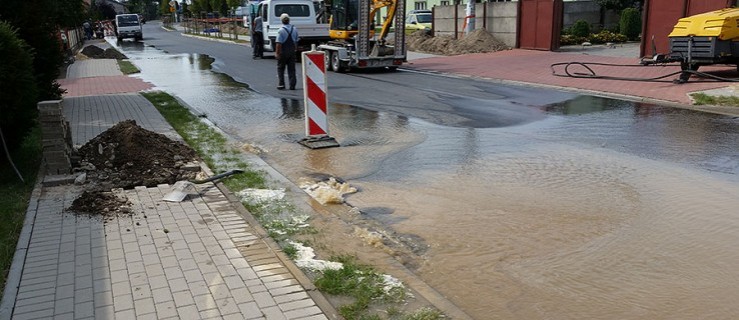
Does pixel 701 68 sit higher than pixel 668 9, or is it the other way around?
pixel 668 9

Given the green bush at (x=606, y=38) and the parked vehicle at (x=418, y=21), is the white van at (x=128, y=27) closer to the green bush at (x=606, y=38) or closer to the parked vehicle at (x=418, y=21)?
the parked vehicle at (x=418, y=21)

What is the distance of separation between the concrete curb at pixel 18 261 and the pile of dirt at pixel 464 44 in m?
23.8

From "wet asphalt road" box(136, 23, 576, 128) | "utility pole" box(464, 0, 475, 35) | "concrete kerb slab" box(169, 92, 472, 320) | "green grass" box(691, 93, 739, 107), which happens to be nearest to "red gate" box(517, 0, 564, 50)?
"utility pole" box(464, 0, 475, 35)

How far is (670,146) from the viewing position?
8867 mm

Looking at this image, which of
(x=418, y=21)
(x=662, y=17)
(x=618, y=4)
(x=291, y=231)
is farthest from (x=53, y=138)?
(x=418, y=21)

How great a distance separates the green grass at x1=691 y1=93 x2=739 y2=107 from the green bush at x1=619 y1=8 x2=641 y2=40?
18.4 meters

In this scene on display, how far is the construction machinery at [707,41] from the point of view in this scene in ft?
51.0

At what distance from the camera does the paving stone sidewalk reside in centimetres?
406

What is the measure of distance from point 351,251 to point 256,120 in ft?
23.9

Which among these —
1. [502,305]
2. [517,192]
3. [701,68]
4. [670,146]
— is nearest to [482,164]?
[517,192]

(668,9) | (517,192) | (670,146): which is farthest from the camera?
(668,9)

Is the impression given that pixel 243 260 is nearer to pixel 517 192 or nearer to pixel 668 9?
pixel 517 192

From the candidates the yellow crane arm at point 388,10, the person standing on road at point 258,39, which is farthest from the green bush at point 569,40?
the person standing on road at point 258,39

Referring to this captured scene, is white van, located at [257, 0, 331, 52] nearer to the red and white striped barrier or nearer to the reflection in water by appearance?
the reflection in water
